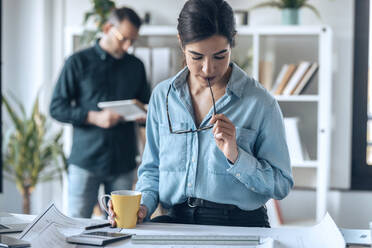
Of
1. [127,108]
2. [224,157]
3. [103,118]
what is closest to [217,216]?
[224,157]

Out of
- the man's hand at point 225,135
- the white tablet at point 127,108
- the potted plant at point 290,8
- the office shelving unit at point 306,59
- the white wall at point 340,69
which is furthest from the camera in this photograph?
the white wall at point 340,69

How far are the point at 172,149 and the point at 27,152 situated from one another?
1.97 metres

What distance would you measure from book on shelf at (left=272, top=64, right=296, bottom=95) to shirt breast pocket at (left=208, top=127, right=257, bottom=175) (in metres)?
1.74

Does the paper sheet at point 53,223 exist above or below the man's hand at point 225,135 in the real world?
below

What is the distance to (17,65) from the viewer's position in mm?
3414

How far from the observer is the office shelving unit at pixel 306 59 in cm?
291

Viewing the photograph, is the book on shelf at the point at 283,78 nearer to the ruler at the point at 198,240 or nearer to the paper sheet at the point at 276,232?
the paper sheet at the point at 276,232

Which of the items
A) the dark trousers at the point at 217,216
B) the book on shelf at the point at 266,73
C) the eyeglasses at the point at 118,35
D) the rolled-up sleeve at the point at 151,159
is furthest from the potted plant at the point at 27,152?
the dark trousers at the point at 217,216

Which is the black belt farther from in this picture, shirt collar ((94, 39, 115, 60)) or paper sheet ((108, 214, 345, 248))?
shirt collar ((94, 39, 115, 60))

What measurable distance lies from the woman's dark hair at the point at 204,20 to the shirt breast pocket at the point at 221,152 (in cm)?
25

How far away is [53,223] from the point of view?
115cm

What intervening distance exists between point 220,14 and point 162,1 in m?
2.14

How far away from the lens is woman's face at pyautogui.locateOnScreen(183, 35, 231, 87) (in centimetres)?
130

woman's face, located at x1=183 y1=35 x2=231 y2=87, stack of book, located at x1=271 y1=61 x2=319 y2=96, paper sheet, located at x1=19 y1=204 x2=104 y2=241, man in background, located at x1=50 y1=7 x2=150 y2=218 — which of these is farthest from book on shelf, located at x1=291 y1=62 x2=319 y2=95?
paper sheet, located at x1=19 y1=204 x2=104 y2=241
